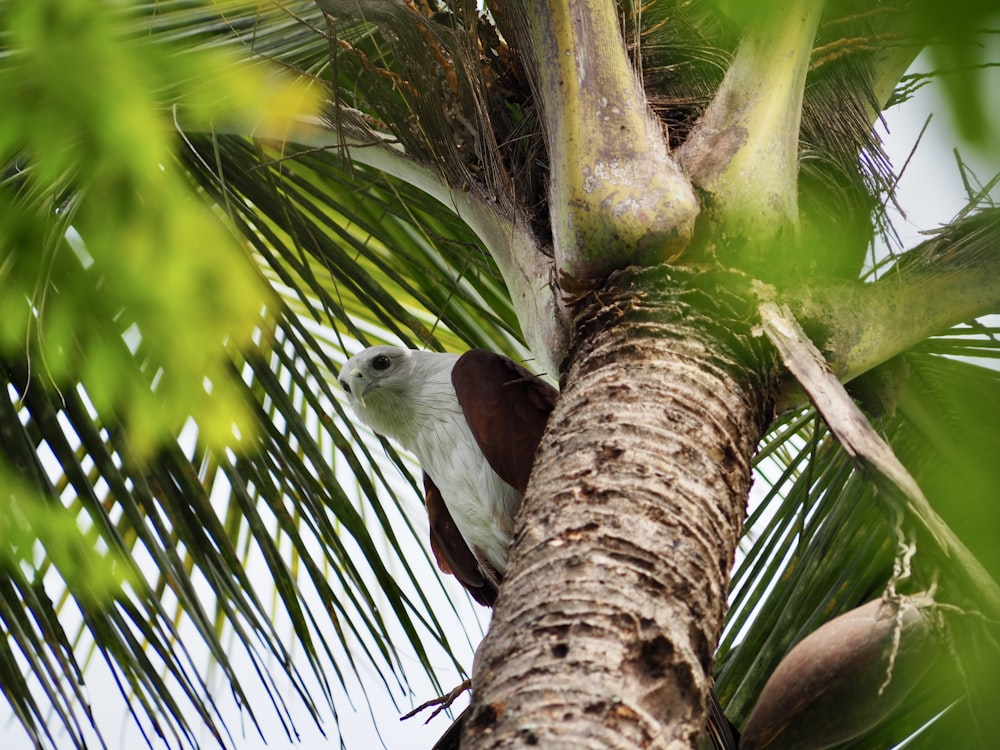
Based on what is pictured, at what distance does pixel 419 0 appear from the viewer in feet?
7.69

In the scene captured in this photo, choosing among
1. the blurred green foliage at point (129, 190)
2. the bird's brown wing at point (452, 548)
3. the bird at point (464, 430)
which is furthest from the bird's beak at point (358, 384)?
the blurred green foliage at point (129, 190)

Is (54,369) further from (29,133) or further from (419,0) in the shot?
(419,0)

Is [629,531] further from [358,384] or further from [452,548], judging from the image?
[358,384]

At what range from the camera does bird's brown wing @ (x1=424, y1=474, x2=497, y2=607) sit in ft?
10.6

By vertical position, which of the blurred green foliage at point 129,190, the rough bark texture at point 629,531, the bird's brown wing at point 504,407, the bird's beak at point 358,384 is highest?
the bird's beak at point 358,384

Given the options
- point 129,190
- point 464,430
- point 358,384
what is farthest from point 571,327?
point 358,384

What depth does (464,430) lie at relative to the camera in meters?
3.19

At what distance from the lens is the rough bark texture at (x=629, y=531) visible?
47.4 inches

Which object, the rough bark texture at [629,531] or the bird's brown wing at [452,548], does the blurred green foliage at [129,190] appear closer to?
the rough bark texture at [629,531]

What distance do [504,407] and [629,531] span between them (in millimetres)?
1378

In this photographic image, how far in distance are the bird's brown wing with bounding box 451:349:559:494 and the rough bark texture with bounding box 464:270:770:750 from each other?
0.93 m

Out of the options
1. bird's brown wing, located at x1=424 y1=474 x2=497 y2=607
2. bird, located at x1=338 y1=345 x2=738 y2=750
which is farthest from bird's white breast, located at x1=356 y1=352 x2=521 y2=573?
bird's brown wing, located at x1=424 y1=474 x2=497 y2=607

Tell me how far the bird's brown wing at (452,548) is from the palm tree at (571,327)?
0.85ft

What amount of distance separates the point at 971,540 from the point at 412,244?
1994 millimetres
